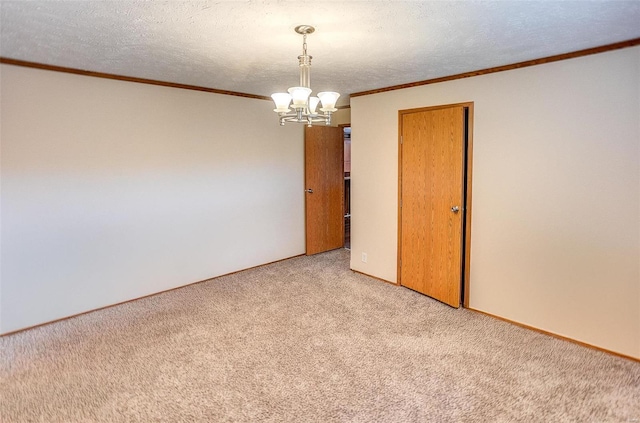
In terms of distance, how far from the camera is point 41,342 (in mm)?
3020

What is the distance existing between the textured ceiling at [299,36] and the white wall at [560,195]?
0.85 ft

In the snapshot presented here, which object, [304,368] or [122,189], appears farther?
[122,189]

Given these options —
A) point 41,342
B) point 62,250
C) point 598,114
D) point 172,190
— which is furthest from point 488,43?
point 41,342

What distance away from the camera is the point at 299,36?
2467mm

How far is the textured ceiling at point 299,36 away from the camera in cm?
201

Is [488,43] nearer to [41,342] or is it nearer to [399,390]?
[399,390]

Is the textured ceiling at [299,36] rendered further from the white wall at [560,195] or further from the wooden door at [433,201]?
the wooden door at [433,201]

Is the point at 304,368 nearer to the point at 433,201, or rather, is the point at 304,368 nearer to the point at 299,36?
the point at 433,201

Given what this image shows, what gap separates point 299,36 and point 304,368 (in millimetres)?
2264

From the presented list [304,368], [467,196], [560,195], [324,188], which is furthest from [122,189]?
[560,195]

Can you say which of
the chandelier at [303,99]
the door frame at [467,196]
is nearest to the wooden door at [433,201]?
the door frame at [467,196]

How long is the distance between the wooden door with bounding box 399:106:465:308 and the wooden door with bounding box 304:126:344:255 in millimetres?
1690

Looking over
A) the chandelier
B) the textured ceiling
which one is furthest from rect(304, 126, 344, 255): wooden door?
the chandelier

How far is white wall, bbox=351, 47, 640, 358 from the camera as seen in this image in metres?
2.66
